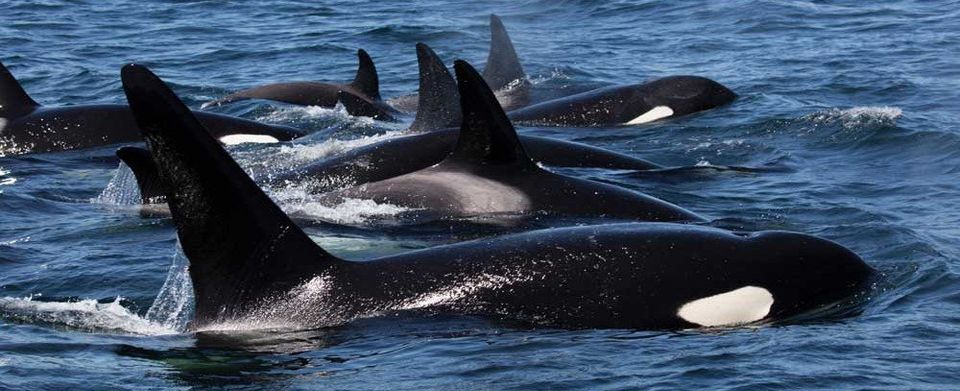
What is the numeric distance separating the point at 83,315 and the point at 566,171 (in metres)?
5.44

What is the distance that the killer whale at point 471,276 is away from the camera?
26.1ft

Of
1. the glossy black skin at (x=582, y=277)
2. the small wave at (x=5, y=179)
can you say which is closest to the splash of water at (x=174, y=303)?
the glossy black skin at (x=582, y=277)

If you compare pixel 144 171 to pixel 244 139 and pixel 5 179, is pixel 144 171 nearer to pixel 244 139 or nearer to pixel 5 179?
pixel 5 179

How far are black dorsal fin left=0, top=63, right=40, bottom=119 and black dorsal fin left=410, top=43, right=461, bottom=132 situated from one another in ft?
14.6

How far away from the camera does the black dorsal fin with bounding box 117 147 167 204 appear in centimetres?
950

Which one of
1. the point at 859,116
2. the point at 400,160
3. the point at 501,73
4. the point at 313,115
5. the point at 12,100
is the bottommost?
the point at 859,116

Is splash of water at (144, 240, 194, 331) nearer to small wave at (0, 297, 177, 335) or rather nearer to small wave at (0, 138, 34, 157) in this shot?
small wave at (0, 297, 177, 335)

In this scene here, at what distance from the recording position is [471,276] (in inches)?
328

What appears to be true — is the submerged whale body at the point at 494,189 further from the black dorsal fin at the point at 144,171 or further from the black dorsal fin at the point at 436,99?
the black dorsal fin at the point at 436,99

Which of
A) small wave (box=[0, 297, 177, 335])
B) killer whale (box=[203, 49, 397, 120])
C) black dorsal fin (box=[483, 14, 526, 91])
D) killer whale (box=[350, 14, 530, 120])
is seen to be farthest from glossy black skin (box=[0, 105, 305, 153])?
Result: small wave (box=[0, 297, 177, 335])

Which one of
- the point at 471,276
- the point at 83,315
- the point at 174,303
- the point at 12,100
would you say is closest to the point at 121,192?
the point at 12,100

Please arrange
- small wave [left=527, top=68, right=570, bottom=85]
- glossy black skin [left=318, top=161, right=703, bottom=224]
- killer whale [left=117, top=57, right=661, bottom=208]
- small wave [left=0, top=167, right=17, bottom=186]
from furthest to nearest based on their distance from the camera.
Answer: small wave [left=527, top=68, right=570, bottom=85], small wave [left=0, top=167, right=17, bottom=186], killer whale [left=117, top=57, right=661, bottom=208], glossy black skin [left=318, top=161, right=703, bottom=224]

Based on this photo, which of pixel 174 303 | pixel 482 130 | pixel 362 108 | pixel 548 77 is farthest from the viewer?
pixel 548 77

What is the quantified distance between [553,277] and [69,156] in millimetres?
9196
